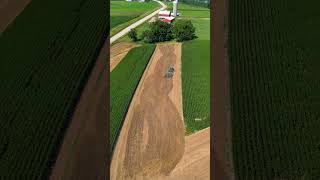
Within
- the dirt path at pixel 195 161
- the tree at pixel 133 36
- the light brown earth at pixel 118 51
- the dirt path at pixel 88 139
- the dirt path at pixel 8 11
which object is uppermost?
the dirt path at pixel 8 11

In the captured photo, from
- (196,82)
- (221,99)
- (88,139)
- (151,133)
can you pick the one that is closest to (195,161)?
(151,133)

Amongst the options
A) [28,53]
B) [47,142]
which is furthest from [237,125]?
[28,53]

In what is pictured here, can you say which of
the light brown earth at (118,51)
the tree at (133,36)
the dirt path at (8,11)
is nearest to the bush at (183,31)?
the tree at (133,36)

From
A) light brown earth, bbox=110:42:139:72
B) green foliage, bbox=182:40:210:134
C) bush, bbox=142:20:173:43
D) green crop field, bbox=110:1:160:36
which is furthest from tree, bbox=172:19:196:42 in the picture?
green crop field, bbox=110:1:160:36

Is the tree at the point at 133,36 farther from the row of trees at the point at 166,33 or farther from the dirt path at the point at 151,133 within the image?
the dirt path at the point at 151,133

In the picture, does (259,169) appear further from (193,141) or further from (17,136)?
(17,136)

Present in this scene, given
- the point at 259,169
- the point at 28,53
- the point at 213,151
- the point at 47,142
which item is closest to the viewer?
the point at 259,169

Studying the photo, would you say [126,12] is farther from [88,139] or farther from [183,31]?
[88,139]

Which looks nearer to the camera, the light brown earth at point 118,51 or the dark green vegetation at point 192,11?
the light brown earth at point 118,51
